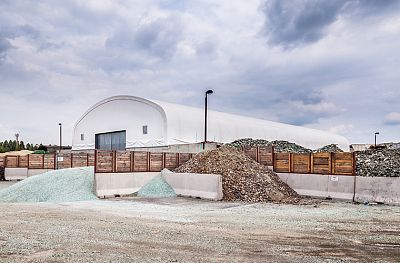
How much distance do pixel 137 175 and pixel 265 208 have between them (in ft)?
26.4

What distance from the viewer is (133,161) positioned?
2125 cm

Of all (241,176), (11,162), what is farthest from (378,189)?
(11,162)

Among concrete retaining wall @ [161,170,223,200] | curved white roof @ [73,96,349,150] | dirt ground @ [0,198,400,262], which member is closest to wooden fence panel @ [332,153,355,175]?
dirt ground @ [0,198,400,262]

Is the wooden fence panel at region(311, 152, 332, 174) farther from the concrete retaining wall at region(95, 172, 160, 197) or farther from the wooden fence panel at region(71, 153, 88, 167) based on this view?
the wooden fence panel at region(71, 153, 88, 167)

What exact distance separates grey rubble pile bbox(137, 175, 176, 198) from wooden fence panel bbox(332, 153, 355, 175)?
832 cm

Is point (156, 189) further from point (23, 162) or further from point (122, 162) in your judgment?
point (23, 162)

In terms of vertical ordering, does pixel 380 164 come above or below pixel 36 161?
above

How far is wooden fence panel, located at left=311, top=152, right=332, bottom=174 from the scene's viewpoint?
779 inches

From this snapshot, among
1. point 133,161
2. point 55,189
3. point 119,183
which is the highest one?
point 133,161

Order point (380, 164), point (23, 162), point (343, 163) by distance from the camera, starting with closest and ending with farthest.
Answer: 1. point (343, 163)
2. point (380, 164)
3. point (23, 162)

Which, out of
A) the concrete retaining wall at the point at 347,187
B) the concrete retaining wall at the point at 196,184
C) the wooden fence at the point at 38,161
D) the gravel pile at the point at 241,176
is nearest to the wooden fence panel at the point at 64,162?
the wooden fence at the point at 38,161

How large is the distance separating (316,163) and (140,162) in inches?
371

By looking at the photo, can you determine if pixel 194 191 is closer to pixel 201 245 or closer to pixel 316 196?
pixel 316 196

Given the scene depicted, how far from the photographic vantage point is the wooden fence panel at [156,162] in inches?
877
